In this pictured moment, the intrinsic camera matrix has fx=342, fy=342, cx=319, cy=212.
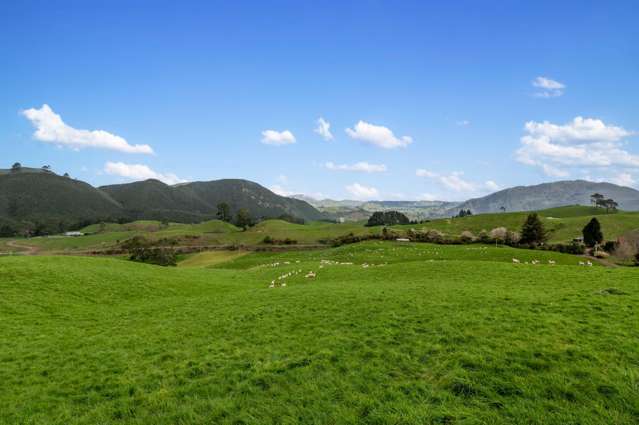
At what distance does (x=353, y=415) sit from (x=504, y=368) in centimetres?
543

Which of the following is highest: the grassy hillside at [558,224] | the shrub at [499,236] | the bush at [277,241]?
the grassy hillside at [558,224]

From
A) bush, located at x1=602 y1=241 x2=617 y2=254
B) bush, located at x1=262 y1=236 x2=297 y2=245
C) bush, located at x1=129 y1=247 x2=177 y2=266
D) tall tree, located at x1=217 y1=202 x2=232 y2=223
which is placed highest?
tall tree, located at x1=217 y1=202 x2=232 y2=223

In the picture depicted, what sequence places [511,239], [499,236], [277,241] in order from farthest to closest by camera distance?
[277,241]
[499,236]
[511,239]

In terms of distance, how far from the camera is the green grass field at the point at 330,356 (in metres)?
9.70

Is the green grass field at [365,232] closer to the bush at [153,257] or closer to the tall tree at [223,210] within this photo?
the bush at [153,257]

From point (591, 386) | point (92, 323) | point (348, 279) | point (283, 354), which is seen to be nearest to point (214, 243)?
point (348, 279)

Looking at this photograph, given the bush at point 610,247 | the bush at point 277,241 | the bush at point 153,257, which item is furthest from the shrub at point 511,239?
the bush at point 153,257

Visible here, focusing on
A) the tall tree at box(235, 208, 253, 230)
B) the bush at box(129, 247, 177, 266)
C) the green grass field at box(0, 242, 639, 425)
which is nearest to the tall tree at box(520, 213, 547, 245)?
the green grass field at box(0, 242, 639, 425)

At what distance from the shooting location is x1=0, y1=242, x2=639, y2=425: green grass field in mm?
9703

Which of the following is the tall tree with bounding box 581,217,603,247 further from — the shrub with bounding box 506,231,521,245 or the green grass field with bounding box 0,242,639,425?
the green grass field with bounding box 0,242,639,425

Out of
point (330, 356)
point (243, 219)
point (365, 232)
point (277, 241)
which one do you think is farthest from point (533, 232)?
point (243, 219)

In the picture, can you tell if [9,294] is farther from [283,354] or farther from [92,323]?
[283,354]

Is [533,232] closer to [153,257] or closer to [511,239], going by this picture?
[511,239]

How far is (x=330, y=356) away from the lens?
530 inches
